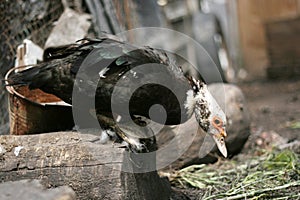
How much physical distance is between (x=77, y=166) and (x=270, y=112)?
3361 mm

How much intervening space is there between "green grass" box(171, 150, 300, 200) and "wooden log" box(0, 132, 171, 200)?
0.59 meters

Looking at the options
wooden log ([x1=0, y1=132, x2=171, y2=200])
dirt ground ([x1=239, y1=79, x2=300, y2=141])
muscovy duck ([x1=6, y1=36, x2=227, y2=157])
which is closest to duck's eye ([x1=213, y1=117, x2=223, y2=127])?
muscovy duck ([x1=6, y1=36, x2=227, y2=157])

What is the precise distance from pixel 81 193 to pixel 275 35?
5686 millimetres

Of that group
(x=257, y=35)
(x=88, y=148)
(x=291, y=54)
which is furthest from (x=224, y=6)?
(x=88, y=148)

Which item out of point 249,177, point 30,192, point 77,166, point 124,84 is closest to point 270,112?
point 249,177

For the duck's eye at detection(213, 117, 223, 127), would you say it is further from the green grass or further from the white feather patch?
the green grass

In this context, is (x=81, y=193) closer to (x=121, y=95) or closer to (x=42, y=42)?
(x=121, y=95)

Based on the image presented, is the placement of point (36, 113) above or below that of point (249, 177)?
above

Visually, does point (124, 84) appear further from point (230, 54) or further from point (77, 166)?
point (230, 54)

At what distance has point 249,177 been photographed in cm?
330

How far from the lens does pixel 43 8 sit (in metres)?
4.34

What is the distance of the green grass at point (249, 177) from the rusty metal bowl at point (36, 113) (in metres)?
0.80

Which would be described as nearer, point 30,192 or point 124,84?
point 30,192

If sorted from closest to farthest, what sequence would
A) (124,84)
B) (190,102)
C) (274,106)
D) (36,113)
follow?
(124,84) → (190,102) → (36,113) → (274,106)
